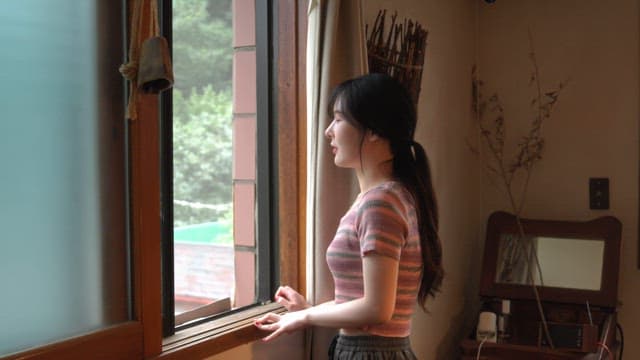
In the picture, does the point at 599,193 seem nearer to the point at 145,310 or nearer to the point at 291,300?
the point at 291,300

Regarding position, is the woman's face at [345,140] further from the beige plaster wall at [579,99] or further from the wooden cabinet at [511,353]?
the beige plaster wall at [579,99]

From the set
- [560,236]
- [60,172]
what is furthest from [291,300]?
[560,236]

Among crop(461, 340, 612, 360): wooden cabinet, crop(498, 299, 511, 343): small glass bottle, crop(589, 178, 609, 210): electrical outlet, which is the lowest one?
crop(461, 340, 612, 360): wooden cabinet

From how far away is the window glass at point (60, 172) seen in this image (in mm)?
1111

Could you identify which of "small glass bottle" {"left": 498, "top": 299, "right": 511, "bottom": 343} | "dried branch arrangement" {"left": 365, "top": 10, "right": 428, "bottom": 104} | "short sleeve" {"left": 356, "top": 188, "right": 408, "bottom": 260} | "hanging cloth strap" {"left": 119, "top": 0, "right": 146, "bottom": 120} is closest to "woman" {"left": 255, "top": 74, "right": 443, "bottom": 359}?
"short sleeve" {"left": 356, "top": 188, "right": 408, "bottom": 260}

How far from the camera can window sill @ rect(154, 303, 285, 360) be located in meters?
1.39

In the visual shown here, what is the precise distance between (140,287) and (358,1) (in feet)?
3.06

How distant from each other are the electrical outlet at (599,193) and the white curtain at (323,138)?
5.12 feet

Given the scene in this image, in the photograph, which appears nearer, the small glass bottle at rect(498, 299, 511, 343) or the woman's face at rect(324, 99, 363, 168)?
the woman's face at rect(324, 99, 363, 168)

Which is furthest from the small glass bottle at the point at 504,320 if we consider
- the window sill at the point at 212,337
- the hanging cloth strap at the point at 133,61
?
the hanging cloth strap at the point at 133,61

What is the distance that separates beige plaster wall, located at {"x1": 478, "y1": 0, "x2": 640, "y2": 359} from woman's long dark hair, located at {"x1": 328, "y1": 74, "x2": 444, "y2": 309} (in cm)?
161

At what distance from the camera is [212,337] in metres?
1.48

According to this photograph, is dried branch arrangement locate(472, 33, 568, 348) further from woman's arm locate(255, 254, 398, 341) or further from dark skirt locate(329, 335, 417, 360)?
woman's arm locate(255, 254, 398, 341)

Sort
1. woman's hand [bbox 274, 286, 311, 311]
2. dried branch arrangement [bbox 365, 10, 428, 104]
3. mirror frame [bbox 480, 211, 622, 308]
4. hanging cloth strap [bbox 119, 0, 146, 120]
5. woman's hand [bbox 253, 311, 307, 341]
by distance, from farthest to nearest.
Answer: mirror frame [bbox 480, 211, 622, 308], dried branch arrangement [bbox 365, 10, 428, 104], woman's hand [bbox 274, 286, 311, 311], woman's hand [bbox 253, 311, 307, 341], hanging cloth strap [bbox 119, 0, 146, 120]
